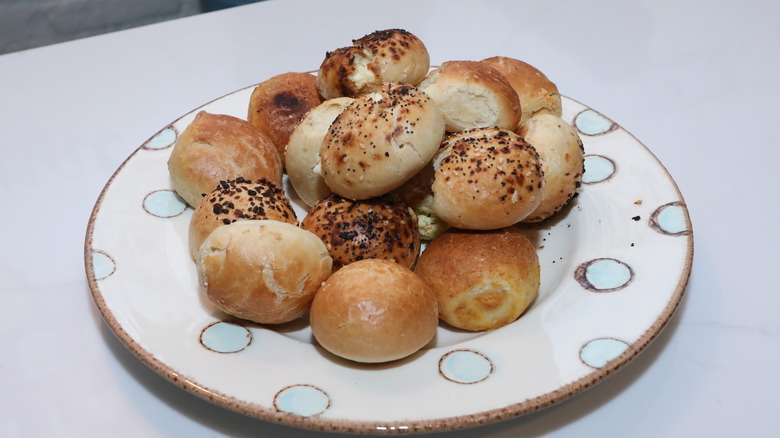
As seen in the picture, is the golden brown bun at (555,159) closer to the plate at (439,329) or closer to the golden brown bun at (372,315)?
the plate at (439,329)

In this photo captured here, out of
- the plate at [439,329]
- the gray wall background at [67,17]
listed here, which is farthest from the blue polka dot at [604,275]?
the gray wall background at [67,17]

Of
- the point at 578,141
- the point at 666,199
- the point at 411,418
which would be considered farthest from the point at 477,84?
the point at 411,418

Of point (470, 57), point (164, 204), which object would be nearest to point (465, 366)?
point (164, 204)

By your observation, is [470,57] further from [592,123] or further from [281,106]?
[281,106]

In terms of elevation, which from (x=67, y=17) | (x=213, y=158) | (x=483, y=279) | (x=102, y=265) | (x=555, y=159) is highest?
(x=555, y=159)

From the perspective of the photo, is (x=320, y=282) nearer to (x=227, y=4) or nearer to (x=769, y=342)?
(x=769, y=342)

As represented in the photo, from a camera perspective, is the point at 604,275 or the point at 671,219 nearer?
the point at 604,275
